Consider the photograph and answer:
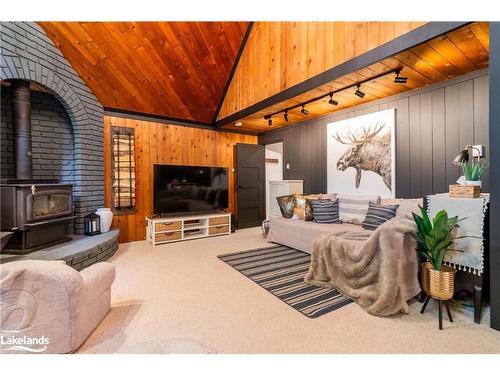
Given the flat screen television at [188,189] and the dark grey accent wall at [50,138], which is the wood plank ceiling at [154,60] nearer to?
the dark grey accent wall at [50,138]

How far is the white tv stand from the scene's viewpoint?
159 inches

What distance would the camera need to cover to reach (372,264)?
199 cm

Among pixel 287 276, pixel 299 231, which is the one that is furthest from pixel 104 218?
pixel 299 231

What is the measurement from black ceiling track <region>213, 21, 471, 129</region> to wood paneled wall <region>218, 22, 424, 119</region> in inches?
2.7

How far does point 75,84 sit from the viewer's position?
3.37 m

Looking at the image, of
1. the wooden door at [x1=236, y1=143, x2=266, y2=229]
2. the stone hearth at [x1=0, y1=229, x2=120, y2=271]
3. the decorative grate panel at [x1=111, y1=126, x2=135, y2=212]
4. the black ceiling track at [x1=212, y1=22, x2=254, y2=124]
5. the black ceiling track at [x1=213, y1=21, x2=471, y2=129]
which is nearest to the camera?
the black ceiling track at [x1=213, y1=21, x2=471, y2=129]

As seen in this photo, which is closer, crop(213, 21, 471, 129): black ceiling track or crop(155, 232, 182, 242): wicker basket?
crop(213, 21, 471, 129): black ceiling track

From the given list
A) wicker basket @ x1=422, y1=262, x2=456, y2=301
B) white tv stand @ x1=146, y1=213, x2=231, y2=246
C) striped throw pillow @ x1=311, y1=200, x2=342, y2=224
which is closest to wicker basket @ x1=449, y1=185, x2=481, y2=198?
wicker basket @ x1=422, y1=262, x2=456, y2=301

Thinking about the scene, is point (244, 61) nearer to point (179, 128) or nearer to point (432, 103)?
point (179, 128)

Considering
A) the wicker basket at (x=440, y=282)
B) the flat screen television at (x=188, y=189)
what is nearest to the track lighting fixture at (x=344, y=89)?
the flat screen television at (x=188, y=189)

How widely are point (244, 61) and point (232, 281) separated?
382 cm

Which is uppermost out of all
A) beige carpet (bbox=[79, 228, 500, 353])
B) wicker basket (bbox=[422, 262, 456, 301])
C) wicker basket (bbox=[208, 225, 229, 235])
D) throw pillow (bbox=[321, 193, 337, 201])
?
throw pillow (bbox=[321, 193, 337, 201])

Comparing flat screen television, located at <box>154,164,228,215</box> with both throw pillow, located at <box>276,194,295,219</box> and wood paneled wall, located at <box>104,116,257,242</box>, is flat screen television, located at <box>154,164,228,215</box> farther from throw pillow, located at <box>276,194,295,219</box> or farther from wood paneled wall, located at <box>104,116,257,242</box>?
throw pillow, located at <box>276,194,295,219</box>

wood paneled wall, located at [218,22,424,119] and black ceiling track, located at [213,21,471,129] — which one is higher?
wood paneled wall, located at [218,22,424,119]
